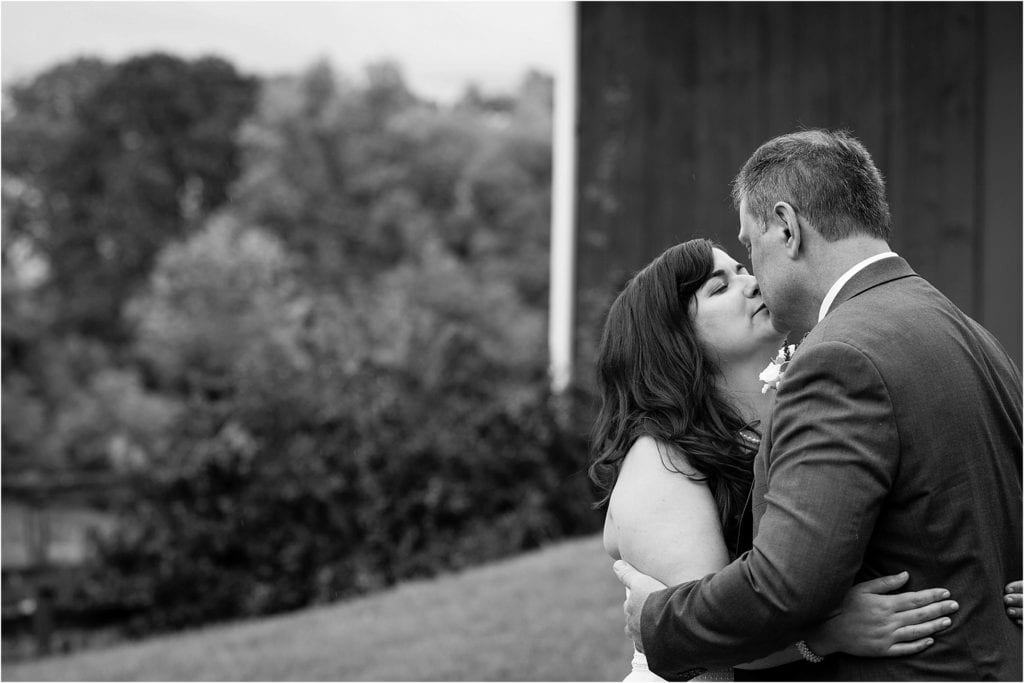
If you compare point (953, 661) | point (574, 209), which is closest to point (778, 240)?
point (953, 661)

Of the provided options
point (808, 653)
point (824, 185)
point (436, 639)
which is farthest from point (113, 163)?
point (808, 653)

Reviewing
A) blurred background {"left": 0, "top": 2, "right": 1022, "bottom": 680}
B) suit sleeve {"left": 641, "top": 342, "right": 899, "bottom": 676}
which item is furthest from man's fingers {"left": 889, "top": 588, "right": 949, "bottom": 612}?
blurred background {"left": 0, "top": 2, "right": 1022, "bottom": 680}

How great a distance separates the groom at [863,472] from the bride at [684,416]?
17 cm

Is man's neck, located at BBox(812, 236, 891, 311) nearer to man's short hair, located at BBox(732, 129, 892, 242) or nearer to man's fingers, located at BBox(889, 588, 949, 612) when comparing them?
man's short hair, located at BBox(732, 129, 892, 242)

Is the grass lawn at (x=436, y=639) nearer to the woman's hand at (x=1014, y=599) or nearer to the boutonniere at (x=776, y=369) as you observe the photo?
the boutonniere at (x=776, y=369)

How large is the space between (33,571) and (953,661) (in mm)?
8761

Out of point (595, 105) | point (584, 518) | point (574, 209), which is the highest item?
point (595, 105)

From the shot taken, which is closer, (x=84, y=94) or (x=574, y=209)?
(x=574, y=209)

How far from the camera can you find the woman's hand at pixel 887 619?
200 centimetres

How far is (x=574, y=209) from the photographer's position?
9.55 m

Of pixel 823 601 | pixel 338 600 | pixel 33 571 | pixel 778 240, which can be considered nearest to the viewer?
pixel 823 601

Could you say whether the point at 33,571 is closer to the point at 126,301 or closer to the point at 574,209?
the point at 574,209

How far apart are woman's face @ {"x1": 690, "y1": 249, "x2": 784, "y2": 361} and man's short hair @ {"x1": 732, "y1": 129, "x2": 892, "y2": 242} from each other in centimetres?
37

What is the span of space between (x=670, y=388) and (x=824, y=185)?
0.61 meters
